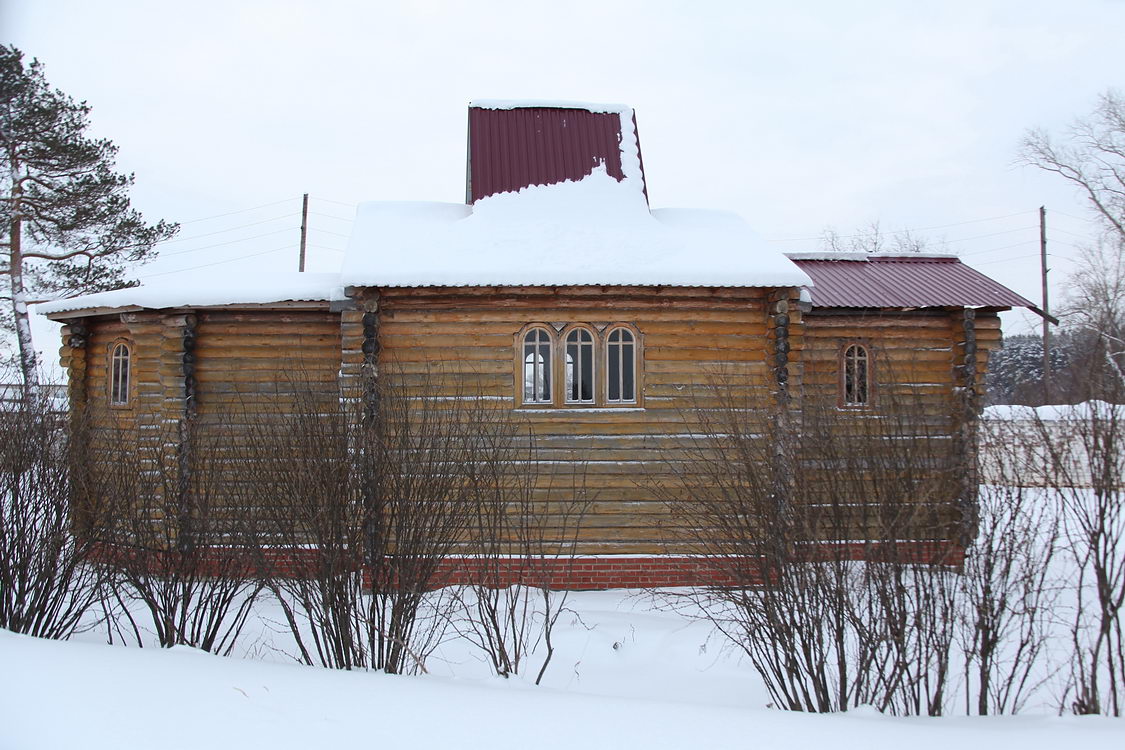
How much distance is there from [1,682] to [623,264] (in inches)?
285

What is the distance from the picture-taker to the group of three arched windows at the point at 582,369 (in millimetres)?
10140

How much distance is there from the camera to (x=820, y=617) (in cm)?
574

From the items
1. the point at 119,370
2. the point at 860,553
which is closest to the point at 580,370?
the point at 860,553

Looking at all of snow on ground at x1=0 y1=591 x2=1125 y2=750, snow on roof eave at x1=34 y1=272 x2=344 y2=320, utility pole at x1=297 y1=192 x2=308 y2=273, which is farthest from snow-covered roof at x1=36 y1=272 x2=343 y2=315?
utility pole at x1=297 y1=192 x2=308 y2=273

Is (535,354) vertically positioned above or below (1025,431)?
above

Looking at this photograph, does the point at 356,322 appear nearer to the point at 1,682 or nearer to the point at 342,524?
the point at 342,524

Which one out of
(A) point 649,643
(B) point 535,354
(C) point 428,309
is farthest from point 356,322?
A: (A) point 649,643

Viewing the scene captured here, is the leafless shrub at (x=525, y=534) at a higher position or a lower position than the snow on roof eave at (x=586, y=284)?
lower

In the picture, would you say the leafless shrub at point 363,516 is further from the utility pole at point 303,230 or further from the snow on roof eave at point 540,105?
the utility pole at point 303,230

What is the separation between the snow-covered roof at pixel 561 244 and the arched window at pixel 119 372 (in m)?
3.97

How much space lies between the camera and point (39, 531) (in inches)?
282

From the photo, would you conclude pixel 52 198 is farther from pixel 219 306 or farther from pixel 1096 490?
pixel 1096 490

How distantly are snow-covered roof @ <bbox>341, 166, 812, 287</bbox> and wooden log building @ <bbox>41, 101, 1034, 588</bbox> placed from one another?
0.11ft

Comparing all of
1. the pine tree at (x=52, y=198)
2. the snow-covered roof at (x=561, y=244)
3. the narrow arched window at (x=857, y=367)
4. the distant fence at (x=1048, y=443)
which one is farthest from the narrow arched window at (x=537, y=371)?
the pine tree at (x=52, y=198)
